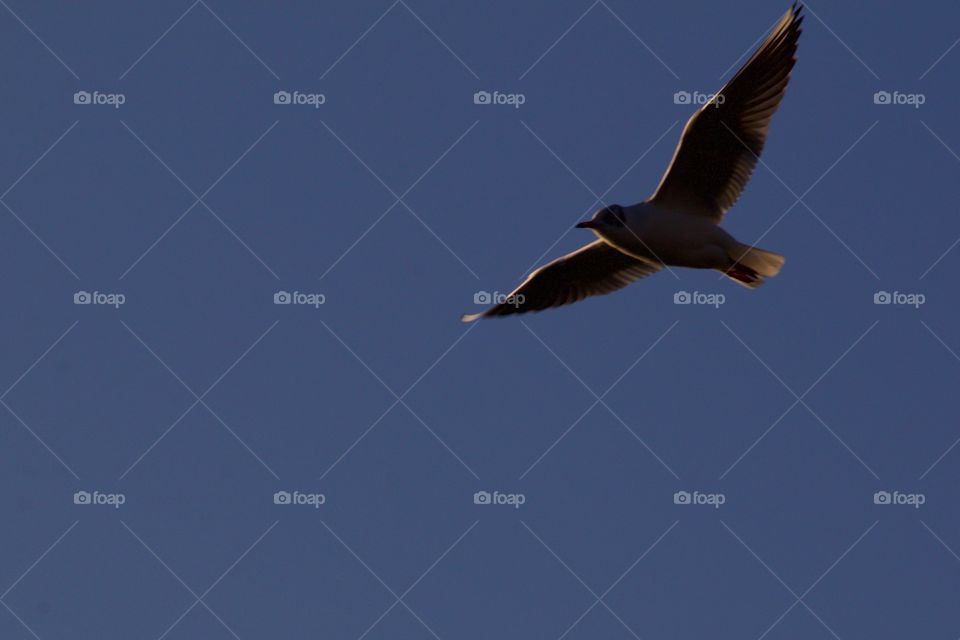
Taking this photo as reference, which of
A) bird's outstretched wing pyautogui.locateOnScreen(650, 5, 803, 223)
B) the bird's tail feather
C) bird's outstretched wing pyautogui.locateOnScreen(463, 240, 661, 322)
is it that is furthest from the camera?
bird's outstretched wing pyautogui.locateOnScreen(463, 240, 661, 322)

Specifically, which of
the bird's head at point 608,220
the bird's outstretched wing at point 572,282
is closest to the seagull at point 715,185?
the bird's head at point 608,220

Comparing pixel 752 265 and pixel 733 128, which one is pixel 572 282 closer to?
pixel 752 265

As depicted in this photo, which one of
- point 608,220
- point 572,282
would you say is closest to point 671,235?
point 608,220

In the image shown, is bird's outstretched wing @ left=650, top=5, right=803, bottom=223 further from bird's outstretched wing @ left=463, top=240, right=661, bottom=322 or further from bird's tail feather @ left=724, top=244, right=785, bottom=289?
bird's outstretched wing @ left=463, top=240, right=661, bottom=322

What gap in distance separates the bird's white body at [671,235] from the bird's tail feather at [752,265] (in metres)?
0.08

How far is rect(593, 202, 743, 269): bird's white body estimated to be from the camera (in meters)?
13.1

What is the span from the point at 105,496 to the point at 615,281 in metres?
4.10

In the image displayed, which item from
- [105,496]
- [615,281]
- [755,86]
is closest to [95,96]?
[105,496]

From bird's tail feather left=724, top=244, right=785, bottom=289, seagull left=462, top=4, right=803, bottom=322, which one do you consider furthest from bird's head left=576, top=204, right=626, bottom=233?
bird's tail feather left=724, top=244, right=785, bottom=289

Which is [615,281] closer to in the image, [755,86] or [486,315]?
[486,315]

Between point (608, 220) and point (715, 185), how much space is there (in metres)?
0.73

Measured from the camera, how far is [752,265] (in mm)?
13375

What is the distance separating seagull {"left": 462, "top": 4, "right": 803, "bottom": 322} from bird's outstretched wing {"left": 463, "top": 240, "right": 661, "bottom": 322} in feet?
2.69

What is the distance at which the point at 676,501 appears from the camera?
590 inches
